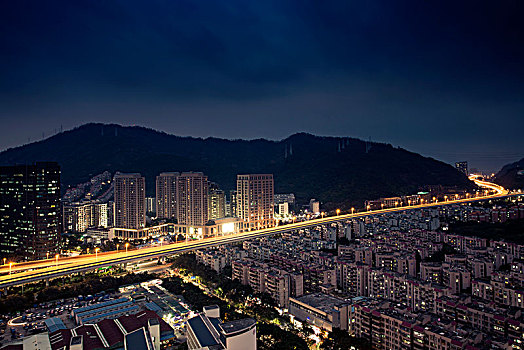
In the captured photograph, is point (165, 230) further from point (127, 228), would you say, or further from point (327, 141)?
point (327, 141)

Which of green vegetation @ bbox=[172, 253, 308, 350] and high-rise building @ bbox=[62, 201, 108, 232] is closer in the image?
green vegetation @ bbox=[172, 253, 308, 350]

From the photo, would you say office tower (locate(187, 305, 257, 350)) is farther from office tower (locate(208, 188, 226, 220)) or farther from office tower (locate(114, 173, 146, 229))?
office tower (locate(208, 188, 226, 220))

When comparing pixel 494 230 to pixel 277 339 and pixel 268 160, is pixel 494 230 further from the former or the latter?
pixel 268 160

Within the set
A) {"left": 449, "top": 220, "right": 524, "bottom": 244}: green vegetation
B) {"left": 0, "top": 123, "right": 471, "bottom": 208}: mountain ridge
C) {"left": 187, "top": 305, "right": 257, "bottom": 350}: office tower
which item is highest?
{"left": 0, "top": 123, "right": 471, "bottom": 208}: mountain ridge

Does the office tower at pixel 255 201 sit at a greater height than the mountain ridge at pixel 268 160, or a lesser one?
lesser

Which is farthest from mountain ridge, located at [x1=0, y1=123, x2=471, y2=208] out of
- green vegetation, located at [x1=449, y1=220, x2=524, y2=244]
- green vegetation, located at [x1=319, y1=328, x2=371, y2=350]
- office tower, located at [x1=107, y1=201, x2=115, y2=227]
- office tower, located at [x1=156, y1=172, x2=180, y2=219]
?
green vegetation, located at [x1=319, y1=328, x2=371, y2=350]

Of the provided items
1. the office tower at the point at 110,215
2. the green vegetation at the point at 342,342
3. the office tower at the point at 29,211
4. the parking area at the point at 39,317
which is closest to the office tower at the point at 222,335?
the green vegetation at the point at 342,342

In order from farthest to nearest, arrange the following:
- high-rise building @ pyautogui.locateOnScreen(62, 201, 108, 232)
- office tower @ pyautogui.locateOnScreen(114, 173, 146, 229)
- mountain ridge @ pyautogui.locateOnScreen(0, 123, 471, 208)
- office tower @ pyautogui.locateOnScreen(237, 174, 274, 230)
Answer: mountain ridge @ pyautogui.locateOnScreen(0, 123, 471, 208) < high-rise building @ pyautogui.locateOnScreen(62, 201, 108, 232) < office tower @ pyautogui.locateOnScreen(114, 173, 146, 229) < office tower @ pyautogui.locateOnScreen(237, 174, 274, 230)

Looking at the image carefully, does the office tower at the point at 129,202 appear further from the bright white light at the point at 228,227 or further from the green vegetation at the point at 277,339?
the green vegetation at the point at 277,339
